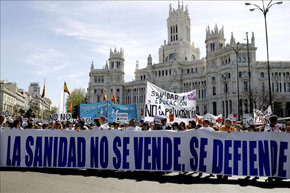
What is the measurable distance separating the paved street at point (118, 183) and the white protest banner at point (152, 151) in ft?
1.05

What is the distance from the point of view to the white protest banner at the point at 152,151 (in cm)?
834

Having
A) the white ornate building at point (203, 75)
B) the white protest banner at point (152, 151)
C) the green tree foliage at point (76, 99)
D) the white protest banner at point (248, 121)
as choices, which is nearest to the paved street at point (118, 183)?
the white protest banner at point (152, 151)

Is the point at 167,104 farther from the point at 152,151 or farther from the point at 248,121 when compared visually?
the point at 248,121

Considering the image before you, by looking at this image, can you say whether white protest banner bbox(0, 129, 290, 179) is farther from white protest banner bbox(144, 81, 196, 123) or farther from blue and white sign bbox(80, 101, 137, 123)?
blue and white sign bbox(80, 101, 137, 123)

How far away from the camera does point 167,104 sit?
13.1m

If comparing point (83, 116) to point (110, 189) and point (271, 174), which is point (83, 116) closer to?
point (110, 189)

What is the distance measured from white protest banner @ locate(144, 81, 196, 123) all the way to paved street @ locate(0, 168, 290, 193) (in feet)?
12.5

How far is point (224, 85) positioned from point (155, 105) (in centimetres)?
5337

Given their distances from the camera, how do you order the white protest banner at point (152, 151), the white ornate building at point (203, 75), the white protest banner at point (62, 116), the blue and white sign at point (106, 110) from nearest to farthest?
the white protest banner at point (152, 151) → the blue and white sign at point (106, 110) → the white protest banner at point (62, 116) → the white ornate building at point (203, 75)

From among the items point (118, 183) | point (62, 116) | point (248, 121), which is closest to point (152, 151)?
point (118, 183)

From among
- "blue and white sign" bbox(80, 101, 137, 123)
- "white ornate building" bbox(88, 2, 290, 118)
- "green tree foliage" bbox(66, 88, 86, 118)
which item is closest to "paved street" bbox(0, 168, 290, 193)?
"blue and white sign" bbox(80, 101, 137, 123)

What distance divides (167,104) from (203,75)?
6234cm

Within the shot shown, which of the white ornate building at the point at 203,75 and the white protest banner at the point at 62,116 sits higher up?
the white ornate building at the point at 203,75

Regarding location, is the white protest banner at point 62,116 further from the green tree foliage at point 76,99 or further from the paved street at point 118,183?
the green tree foliage at point 76,99
